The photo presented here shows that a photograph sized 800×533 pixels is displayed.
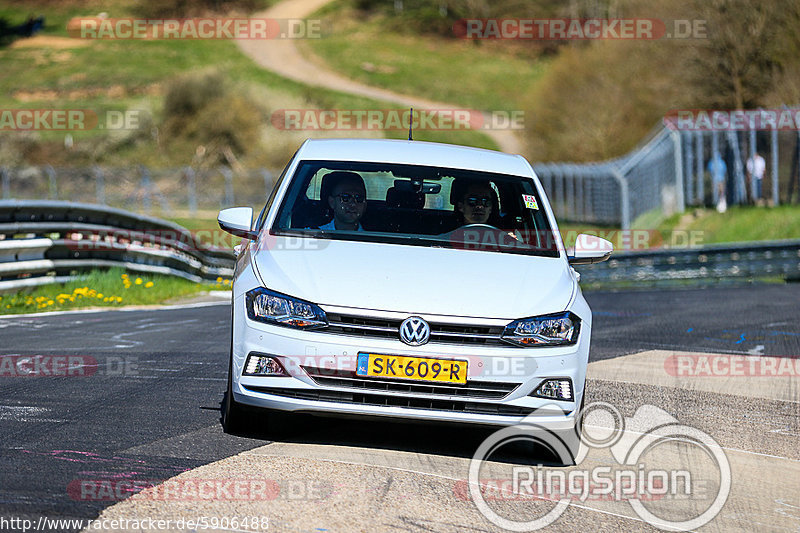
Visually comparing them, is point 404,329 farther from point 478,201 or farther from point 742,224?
point 742,224

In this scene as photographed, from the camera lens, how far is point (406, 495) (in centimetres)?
551

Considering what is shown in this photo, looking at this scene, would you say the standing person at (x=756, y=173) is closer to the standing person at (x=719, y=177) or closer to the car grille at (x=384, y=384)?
the standing person at (x=719, y=177)

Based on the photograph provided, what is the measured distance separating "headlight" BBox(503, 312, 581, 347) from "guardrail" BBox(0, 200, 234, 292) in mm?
9005

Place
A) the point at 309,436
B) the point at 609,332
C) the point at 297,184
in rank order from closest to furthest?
1. the point at 309,436
2. the point at 297,184
3. the point at 609,332

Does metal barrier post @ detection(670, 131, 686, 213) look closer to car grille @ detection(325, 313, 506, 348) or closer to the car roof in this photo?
the car roof

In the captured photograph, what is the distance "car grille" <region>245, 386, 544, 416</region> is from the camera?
6.16m

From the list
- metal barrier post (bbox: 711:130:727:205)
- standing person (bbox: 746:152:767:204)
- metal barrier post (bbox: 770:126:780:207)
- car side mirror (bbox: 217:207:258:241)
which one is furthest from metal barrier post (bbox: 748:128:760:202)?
car side mirror (bbox: 217:207:258:241)

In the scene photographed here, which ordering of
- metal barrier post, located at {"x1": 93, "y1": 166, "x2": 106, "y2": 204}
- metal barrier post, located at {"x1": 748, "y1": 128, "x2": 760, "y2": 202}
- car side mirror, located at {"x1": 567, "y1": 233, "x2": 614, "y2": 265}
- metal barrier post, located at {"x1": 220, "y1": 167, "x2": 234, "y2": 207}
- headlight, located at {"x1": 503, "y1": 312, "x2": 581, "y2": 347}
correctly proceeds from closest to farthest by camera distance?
headlight, located at {"x1": 503, "y1": 312, "x2": 581, "y2": 347} → car side mirror, located at {"x1": 567, "y1": 233, "x2": 614, "y2": 265} → metal barrier post, located at {"x1": 748, "y1": 128, "x2": 760, "y2": 202} → metal barrier post, located at {"x1": 93, "y1": 166, "x2": 106, "y2": 204} → metal barrier post, located at {"x1": 220, "y1": 167, "x2": 234, "y2": 207}

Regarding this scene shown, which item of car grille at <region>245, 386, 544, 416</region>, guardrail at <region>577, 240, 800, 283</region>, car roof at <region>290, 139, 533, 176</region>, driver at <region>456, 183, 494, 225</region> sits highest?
car roof at <region>290, 139, 533, 176</region>

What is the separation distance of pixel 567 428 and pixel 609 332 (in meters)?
6.95

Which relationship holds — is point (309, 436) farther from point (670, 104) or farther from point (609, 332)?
point (670, 104)

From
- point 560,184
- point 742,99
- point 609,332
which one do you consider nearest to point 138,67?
point 560,184

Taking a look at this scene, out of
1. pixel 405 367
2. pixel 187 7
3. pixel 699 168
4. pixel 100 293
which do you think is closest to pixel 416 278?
pixel 405 367

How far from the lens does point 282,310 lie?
20.5ft
